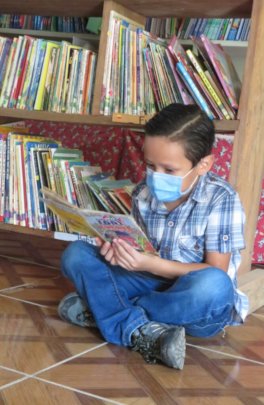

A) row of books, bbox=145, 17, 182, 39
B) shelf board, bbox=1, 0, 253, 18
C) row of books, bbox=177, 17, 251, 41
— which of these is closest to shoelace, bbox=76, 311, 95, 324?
shelf board, bbox=1, 0, 253, 18

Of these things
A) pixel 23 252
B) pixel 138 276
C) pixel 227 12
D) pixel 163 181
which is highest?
pixel 227 12

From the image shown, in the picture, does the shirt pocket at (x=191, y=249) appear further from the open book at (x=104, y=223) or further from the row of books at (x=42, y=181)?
the row of books at (x=42, y=181)

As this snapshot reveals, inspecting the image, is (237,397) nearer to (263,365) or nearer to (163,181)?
(263,365)

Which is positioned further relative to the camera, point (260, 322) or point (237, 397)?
point (260, 322)

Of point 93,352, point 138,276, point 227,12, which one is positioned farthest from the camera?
point 227,12

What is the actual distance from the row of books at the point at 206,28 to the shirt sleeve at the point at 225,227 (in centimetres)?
187

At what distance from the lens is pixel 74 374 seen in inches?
48.6

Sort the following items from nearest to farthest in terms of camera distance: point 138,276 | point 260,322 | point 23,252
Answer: point 138,276 < point 260,322 < point 23,252

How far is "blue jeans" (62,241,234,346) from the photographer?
1420 mm

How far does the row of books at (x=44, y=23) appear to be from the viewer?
3506 mm

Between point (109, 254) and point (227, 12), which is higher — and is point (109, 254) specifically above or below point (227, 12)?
below

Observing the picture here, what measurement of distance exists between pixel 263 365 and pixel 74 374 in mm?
461

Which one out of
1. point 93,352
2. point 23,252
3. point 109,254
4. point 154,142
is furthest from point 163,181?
point 23,252

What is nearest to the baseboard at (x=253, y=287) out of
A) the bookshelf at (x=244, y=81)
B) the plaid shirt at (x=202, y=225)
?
the bookshelf at (x=244, y=81)
